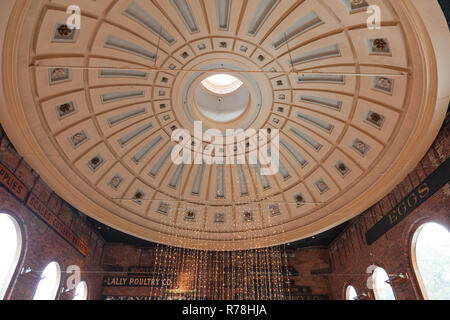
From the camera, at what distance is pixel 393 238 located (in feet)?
40.9

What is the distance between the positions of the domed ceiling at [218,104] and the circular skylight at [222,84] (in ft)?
1.31

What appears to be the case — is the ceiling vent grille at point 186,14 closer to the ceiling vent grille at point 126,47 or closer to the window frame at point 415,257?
the ceiling vent grille at point 126,47

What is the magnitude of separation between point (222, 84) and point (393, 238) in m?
11.7

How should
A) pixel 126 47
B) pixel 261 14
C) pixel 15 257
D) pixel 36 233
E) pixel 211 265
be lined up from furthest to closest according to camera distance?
pixel 211 265
pixel 36 233
pixel 126 47
pixel 15 257
pixel 261 14

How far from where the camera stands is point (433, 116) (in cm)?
984

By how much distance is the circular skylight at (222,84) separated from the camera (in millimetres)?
16234

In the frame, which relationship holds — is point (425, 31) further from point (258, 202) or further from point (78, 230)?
point (78, 230)

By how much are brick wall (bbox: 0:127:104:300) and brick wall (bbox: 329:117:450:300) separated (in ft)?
48.6

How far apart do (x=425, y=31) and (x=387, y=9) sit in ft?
4.50

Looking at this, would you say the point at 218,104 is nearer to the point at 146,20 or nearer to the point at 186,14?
the point at 186,14

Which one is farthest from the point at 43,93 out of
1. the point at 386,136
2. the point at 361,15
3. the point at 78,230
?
the point at 386,136

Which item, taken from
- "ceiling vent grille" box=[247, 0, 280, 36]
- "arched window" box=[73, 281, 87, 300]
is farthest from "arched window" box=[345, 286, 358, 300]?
"arched window" box=[73, 281, 87, 300]

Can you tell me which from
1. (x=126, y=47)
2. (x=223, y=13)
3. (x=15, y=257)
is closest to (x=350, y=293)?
(x=223, y=13)
